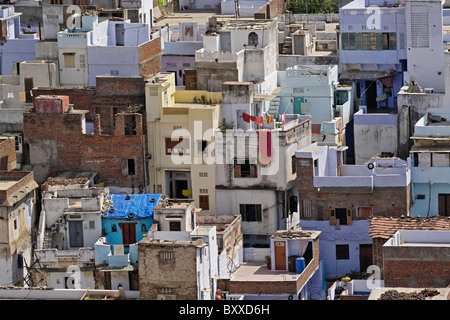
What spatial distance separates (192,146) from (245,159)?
3019 millimetres

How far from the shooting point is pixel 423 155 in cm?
5550

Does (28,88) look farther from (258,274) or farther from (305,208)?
(258,274)

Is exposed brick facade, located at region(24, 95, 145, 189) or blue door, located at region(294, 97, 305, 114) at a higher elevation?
blue door, located at region(294, 97, 305, 114)

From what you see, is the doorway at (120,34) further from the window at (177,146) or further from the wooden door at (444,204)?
the wooden door at (444,204)

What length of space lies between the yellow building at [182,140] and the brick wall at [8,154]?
23.9 ft

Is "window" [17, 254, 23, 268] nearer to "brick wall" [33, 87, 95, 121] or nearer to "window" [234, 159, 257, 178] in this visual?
"brick wall" [33, 87, 95, 121]

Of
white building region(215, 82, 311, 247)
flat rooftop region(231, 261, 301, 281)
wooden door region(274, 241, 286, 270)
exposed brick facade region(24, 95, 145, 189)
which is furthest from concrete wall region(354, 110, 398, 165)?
exposed brick facade region(24, 95, 145, 189)

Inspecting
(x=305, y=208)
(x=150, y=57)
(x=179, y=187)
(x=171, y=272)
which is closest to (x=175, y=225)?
A: (x=305, y=208)

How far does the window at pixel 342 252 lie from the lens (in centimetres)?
5438

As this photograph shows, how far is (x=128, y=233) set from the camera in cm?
5412

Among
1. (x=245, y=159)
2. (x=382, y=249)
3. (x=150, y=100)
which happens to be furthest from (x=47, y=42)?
(x=382, y=249)

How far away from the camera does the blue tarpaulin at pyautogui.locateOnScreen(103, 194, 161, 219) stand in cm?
Result: 5400

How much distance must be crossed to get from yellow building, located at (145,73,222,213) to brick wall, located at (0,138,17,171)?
7.29 metres

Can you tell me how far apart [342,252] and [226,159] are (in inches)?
302
